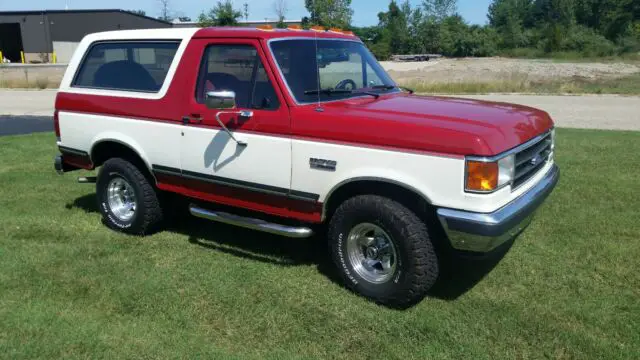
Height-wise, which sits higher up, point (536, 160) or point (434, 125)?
point (434, 125)

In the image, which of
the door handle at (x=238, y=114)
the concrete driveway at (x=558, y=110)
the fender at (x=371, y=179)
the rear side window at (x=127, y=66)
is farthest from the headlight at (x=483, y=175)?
the concrete driveway at (x=558, y=110)

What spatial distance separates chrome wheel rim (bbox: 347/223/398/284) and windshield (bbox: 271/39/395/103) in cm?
114

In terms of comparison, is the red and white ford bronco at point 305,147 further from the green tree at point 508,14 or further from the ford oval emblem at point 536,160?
the green tree at point 508,14

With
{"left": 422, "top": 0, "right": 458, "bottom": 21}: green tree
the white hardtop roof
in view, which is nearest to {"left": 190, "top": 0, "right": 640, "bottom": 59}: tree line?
{"left": 422, "top": 0, "right": 458, "bottom": 21}: green tree

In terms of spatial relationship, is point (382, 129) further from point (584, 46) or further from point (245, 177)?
point (584, 46)

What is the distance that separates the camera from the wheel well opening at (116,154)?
5617 millimetres

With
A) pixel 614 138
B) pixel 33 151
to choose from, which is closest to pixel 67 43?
pixel 33 151

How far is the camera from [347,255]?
14.3 ft

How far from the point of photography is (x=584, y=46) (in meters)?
78.0

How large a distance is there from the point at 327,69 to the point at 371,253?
168 centimetres

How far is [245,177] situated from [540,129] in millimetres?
2402

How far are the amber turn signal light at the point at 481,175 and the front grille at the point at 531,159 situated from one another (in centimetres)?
38

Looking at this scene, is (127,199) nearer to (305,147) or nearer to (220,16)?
(305,147)

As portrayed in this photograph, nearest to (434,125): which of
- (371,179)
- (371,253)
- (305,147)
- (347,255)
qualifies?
(371,179)
